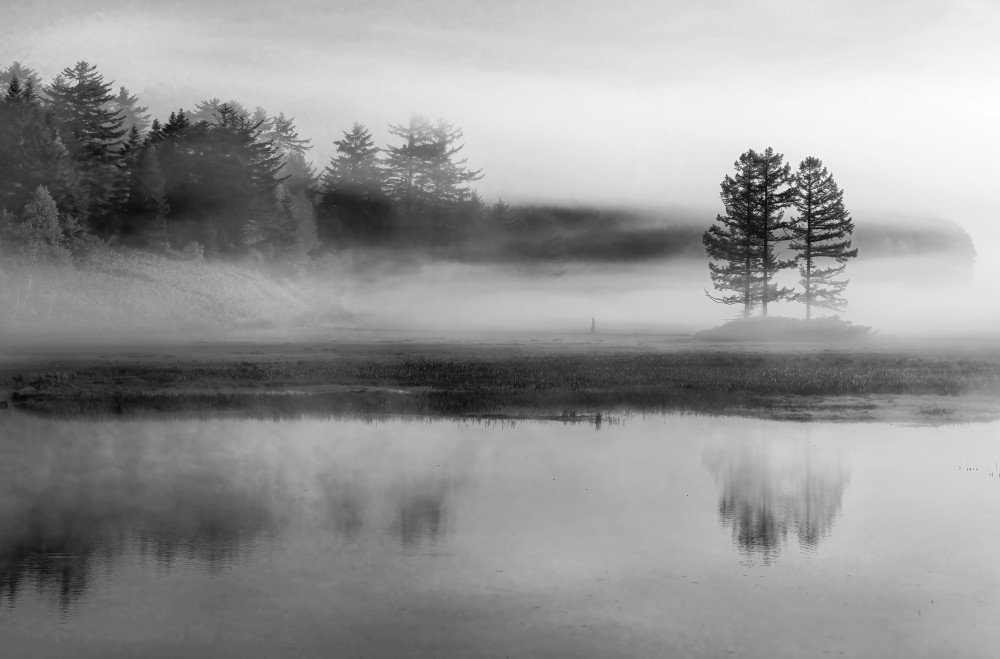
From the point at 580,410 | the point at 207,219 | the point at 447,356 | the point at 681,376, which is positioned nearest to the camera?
the point at 580,410

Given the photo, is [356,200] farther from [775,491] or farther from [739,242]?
[775,491]

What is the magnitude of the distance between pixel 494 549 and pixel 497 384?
2697cm

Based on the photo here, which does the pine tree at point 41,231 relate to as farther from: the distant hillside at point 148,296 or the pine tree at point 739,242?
the pine tree at point 739,242

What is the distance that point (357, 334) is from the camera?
89.5 metres

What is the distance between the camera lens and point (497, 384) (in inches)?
1667

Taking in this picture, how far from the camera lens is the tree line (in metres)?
83.5

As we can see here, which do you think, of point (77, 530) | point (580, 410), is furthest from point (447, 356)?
point (77, 530)

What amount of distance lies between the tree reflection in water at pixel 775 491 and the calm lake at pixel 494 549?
0.08 meters

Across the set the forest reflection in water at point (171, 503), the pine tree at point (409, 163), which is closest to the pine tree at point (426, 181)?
the pine tree at point (409, 163)

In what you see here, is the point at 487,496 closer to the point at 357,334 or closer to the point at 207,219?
the point at 357,334

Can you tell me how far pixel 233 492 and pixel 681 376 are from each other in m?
30.3

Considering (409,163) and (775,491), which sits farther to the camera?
(409,163)

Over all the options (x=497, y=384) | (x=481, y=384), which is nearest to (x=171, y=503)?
(x=481, y=384)

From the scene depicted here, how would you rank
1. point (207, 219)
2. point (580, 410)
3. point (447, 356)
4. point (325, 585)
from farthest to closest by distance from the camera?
point (207, 219) → point (447, 356) → point (580, 410) → point (325, 585)
